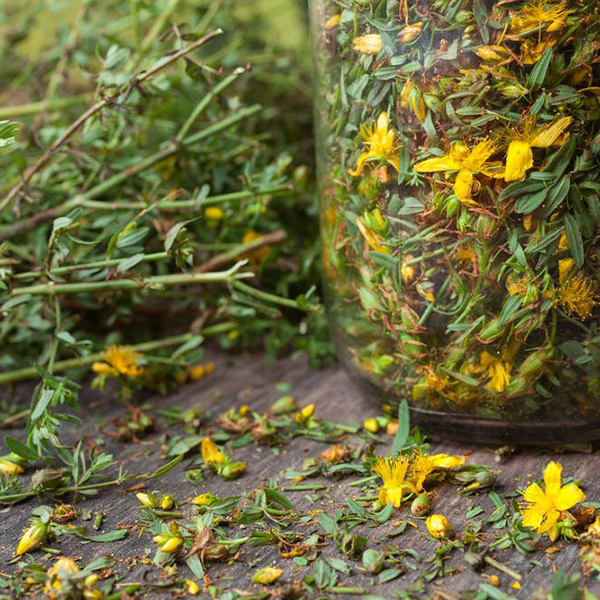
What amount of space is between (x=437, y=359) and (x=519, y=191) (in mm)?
154

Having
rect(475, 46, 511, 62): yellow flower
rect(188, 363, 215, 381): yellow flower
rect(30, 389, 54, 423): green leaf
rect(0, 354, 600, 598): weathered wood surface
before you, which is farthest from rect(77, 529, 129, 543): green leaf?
rect(475, 46, 511, 62): yellow flower

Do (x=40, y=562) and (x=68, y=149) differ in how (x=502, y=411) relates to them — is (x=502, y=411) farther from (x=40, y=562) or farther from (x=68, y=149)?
(x=68, y=149)

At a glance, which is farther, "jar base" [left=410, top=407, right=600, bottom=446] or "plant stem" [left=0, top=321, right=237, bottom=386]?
"plant stem" [left=0, top=321, right=237, bottom=386]

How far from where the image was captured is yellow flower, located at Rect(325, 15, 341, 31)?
1.97ft

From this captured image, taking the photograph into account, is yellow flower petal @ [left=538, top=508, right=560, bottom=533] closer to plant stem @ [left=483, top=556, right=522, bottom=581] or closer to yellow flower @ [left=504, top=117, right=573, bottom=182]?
plant stem @ [left=483, top=556, right=522, bottom=581]

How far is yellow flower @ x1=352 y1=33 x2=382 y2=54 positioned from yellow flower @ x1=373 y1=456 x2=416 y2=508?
315 mm

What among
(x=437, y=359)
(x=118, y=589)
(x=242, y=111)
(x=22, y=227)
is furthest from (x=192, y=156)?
(x=118, y=589)

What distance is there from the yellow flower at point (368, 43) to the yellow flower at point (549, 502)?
1.12 feet

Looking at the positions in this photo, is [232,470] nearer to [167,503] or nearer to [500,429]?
[167,503]

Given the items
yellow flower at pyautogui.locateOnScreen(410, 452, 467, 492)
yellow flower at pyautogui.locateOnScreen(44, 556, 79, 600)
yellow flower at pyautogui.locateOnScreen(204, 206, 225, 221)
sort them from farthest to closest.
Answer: yellow flower at pyautogui.locateOnScreen(204, 206, 225, 221) < yellow flower at pyautogui.locateOnScreen(410, 452, 467, 492) < yellow flower at pyautogui.locateOnScreen(44, 556, 79, 600)

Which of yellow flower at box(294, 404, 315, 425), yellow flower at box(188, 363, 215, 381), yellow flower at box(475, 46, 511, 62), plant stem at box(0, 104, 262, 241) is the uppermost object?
yellow flower at box(475, 46, 511, 62)

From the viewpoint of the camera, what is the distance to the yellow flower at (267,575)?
0.47 meters

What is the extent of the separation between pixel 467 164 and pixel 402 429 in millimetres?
219

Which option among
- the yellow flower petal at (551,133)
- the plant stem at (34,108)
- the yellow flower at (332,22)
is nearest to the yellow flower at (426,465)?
the yellow flower petal at (551,133)
